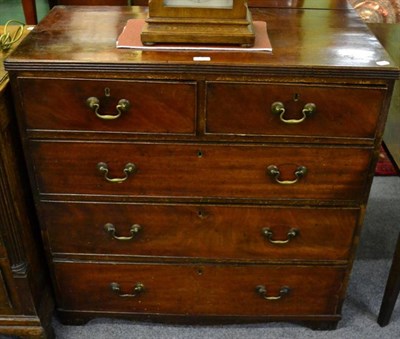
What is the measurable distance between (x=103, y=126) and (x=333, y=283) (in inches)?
30.1

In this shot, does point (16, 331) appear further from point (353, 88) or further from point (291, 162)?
point (353, 88)

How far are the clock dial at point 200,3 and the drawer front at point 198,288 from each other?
67 centimetres

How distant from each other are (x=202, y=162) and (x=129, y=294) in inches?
19.5

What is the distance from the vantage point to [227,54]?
1.15 m

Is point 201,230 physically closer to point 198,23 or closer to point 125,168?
point 125,168

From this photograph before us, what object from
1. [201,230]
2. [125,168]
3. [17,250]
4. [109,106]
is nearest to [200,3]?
[109,106]

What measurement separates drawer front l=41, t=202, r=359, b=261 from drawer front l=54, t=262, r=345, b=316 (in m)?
0.05

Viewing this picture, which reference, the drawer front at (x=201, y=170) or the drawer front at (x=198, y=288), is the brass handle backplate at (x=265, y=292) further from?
the drawer front at (x=201, y=170)

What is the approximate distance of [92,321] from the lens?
5.23 feet

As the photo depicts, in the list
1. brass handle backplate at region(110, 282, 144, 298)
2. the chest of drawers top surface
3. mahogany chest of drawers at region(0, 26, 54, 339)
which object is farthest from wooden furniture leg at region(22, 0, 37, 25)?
brass handle backplate at region(110, 282, 144, 298)

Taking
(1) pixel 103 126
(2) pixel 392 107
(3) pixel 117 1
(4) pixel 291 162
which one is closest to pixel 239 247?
(4) pixel 291 162

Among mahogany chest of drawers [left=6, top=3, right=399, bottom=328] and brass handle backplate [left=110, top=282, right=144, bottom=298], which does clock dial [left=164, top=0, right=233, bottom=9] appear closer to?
mahogany chest of drawers [left=6, top=3, right=399, bottom=328]

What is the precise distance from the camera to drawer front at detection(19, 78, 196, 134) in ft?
3.68

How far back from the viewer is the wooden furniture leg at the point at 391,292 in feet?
4.80
